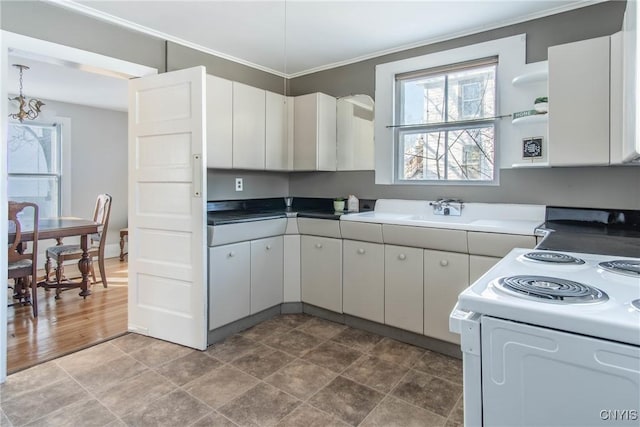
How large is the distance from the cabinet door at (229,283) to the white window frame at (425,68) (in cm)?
138

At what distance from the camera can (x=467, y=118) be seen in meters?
2.87

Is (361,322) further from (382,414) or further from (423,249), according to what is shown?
(382,414)

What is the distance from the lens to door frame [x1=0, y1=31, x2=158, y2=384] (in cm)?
207

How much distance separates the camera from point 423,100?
312 centimetres

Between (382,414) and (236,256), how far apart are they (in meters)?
1.50

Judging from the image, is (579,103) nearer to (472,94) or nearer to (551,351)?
(472,94)

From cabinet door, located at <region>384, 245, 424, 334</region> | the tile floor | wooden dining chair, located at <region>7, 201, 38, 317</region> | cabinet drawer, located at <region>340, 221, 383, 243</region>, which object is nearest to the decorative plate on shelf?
cabinet door, located at <region>384, 245, 424, 334</region>

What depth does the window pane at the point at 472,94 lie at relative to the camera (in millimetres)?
2777

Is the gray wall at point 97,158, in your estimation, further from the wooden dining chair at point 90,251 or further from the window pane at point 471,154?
the window pane at point 471,154

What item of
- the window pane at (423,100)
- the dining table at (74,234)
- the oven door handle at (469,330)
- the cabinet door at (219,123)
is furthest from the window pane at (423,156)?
the dining table at (74,234)

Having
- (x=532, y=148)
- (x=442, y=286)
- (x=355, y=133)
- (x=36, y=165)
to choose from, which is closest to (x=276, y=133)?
(x=355, y=133)

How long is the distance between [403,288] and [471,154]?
3.92ft

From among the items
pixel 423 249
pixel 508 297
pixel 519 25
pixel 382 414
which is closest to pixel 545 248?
pixel 508 297

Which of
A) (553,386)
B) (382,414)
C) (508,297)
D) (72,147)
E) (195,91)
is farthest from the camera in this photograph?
(72,147)
